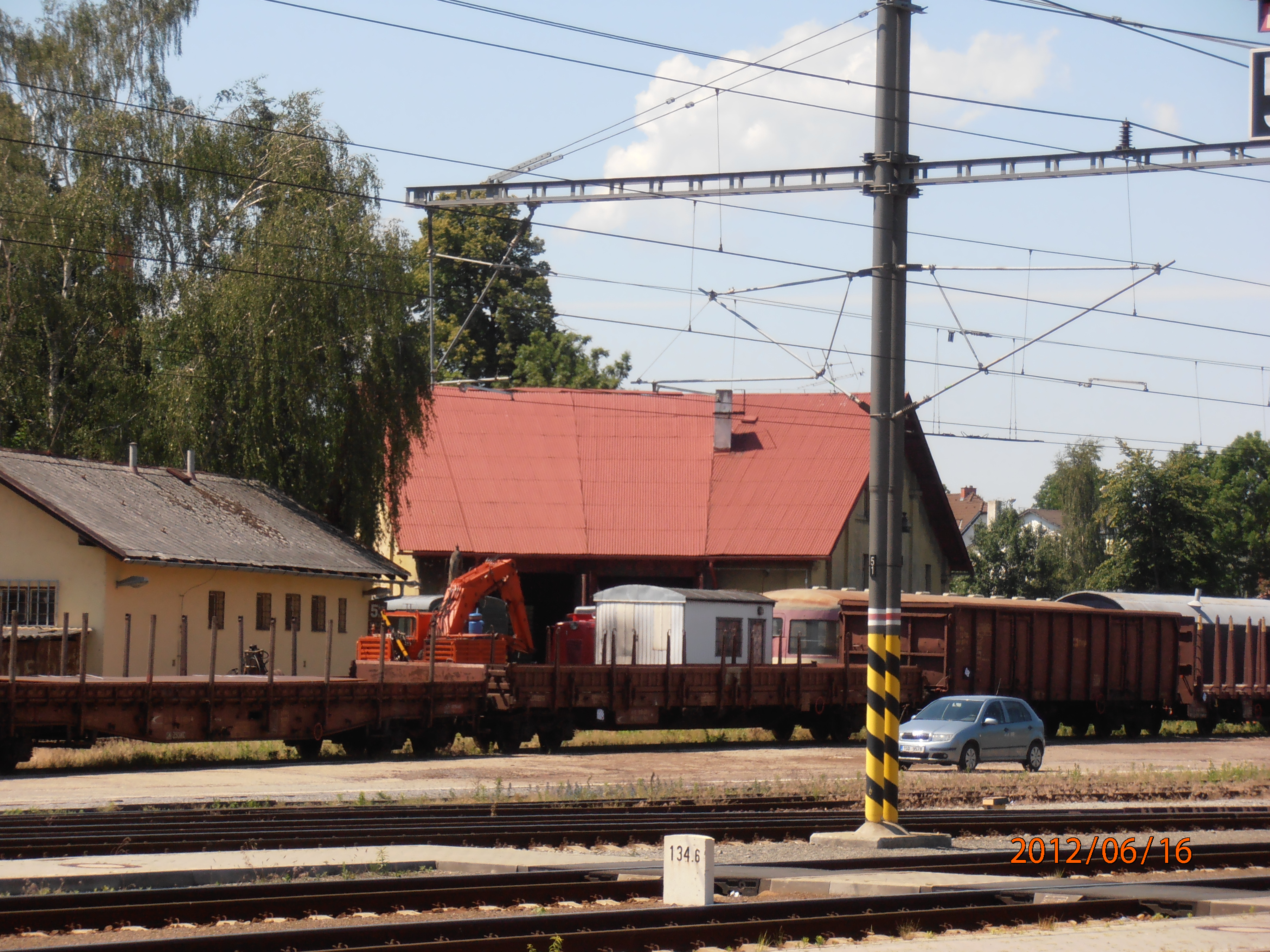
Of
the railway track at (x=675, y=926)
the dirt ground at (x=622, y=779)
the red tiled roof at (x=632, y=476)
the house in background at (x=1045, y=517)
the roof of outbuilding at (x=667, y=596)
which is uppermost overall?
the house in background at (x=1045, y=517)

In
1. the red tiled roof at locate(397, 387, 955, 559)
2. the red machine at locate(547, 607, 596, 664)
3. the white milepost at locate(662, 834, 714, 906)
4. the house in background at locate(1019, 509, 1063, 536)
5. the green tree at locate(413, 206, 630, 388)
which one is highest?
the green tree at locate(413, 206, 630, 388)

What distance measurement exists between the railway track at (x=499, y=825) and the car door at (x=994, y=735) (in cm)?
694

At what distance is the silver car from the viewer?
2758 cm

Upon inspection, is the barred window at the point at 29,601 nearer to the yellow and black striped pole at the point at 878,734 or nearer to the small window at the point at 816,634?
the small window at the point at 816,634

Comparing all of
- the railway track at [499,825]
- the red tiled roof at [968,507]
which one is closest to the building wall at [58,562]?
the railway track at [499,825]

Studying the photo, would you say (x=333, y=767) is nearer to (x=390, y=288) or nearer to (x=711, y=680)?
(x=711, y=680)

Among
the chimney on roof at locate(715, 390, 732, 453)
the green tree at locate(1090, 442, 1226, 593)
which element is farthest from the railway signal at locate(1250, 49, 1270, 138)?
the green tree at locate(1090, 442, 1226, 593)

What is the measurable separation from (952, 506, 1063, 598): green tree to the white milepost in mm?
72818

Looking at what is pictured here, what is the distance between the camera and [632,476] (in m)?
52.2

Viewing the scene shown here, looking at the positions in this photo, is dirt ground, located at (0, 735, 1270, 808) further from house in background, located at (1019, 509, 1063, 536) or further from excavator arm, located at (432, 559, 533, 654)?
house in background, located at (1019, 509, 1063, 536)

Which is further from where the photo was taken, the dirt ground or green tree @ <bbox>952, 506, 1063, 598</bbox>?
green tree @ <bbox>952, 506, 1063, 598</bbox>

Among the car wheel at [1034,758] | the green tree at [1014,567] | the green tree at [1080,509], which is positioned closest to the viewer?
the car wheel at [1034,758]

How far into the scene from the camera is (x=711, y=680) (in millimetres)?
32594

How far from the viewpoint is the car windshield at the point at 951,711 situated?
2830cm
